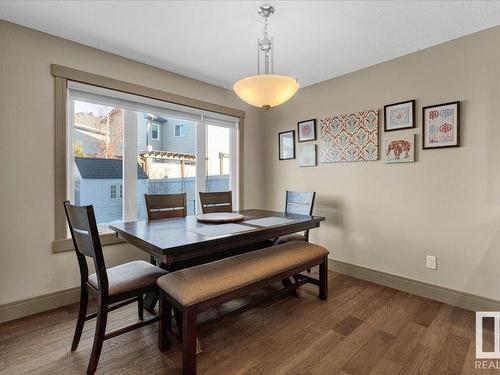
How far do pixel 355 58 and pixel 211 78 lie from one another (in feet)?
5.32

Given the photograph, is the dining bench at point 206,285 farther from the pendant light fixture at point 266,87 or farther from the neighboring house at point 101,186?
the neighboring house at point 101,186

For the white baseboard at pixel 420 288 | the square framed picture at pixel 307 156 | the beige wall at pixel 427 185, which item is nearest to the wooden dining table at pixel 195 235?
the beige wall at pixel 427 185

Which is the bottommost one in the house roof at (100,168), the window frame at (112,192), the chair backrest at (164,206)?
the chair backrest at (164,206)

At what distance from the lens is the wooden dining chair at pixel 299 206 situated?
288 cm

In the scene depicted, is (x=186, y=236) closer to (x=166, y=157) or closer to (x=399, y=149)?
(x=166, y=157)

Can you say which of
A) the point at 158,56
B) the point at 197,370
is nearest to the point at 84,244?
the point at 197,370

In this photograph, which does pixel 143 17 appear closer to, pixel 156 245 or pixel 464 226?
pixel 156 245

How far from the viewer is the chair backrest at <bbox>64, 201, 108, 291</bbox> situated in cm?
142

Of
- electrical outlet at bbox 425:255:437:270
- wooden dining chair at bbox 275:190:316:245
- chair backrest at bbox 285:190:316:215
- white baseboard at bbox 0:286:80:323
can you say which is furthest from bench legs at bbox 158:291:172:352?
electrical outlet at bbox 425:255:437:270

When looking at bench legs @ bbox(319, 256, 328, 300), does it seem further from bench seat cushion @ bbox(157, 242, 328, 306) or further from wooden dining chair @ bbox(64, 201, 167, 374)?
wooden dining chair @ bbox(64, 201, 167, 374)

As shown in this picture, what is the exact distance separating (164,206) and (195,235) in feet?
3.23

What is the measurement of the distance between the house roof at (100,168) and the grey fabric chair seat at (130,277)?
115 cm

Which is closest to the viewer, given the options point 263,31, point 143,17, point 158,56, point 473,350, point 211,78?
point 473,350

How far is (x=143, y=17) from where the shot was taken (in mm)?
2018
